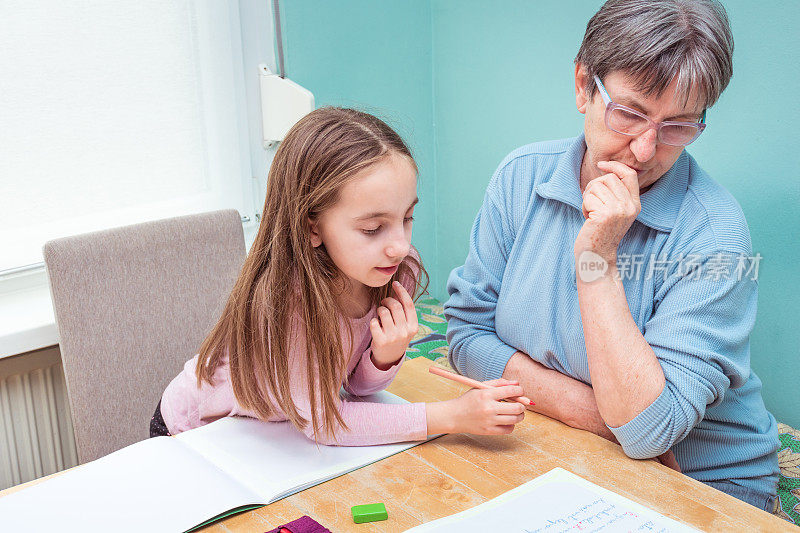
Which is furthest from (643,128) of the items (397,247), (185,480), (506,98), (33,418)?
(33,418)

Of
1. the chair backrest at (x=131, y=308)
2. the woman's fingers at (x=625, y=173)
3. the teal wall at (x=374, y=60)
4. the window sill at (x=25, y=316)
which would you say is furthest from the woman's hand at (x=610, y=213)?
the window sill at (x=25, y=316)

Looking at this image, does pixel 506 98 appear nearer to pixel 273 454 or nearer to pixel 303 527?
pixel 273 454

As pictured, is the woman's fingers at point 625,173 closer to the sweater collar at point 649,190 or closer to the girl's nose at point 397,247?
the sweater collar at point 649,190

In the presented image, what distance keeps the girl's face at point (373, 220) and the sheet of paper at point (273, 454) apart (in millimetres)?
266

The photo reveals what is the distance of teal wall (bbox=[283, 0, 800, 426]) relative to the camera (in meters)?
1.67

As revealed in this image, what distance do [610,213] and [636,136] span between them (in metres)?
0.13

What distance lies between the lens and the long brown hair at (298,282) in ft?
3.60

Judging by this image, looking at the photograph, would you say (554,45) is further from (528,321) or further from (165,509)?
(165,509)

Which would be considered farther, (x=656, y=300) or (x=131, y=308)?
(x=131, y=308)

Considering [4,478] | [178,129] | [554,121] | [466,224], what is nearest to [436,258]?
[466,224]

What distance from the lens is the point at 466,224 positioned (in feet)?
8.36

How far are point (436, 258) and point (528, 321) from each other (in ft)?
4.56

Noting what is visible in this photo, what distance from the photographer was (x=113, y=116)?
2100 mm

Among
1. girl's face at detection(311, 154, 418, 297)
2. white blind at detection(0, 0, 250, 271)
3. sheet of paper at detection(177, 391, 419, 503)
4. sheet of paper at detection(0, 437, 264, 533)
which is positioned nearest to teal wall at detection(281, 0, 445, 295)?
white blind at detection(0, 0, 250, 271)
